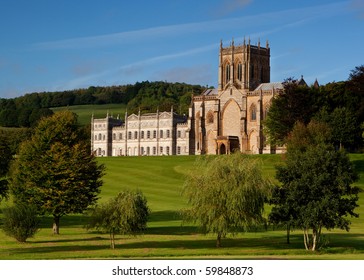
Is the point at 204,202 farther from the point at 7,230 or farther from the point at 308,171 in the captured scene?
the point at 7,230

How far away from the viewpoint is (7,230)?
2003 inches

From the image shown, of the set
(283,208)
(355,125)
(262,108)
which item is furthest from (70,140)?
(262,108)

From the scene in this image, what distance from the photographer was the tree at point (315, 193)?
4850 cm

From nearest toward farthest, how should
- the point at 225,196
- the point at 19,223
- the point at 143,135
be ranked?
the point at 225,196 → the point at 19,223 → the point at 143,135

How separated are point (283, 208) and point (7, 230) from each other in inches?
756

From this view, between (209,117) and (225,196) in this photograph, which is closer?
(225,196)

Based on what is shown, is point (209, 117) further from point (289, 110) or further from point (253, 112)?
point (289, 110)

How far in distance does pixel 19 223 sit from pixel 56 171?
8313mm

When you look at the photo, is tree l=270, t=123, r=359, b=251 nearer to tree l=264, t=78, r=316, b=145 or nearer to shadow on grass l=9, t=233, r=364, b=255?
shadow on grass l=9, t=233, r=364, b=255

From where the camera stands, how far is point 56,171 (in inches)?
2288

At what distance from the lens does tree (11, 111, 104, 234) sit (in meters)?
57.2

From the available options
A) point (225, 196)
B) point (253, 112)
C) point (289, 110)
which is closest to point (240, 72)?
point (253, 112)

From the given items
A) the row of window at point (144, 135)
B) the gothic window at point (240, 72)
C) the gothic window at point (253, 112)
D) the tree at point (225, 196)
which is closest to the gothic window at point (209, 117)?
the row of window at point (144, 135)

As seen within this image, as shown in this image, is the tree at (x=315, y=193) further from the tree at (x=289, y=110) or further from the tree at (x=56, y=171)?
the tree at (x=289, y=110)
